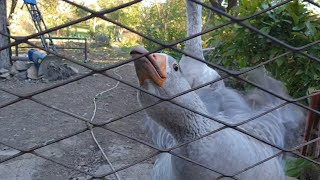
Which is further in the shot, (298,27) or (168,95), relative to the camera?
(298,27)

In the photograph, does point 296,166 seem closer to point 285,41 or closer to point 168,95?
point 285,41

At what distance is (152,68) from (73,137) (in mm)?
3619

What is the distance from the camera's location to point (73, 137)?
4.89 m

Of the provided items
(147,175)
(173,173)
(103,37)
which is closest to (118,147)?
(147,175)

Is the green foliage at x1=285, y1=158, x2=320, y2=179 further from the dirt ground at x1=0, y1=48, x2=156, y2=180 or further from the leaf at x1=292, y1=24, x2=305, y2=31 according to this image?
the dirt ground at x1=0, y1=48, x2=156, y2=180

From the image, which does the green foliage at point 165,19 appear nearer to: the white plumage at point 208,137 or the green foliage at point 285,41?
the green foliage at point 285,41

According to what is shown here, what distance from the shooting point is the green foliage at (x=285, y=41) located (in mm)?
3189

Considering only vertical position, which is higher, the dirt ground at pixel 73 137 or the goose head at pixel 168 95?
the goose head at pixel 168 95

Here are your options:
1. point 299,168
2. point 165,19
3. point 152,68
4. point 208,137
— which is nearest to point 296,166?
point 299,168

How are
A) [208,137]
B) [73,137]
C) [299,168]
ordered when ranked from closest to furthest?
[208,137], [299,168], [73,137]

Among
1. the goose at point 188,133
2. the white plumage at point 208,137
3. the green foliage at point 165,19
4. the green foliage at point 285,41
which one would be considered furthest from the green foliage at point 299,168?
the green foliage at point 165,19

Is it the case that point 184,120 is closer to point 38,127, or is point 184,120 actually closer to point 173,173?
point 173,173

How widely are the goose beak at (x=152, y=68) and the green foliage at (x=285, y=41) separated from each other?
185cm

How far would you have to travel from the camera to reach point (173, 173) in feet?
5.82
